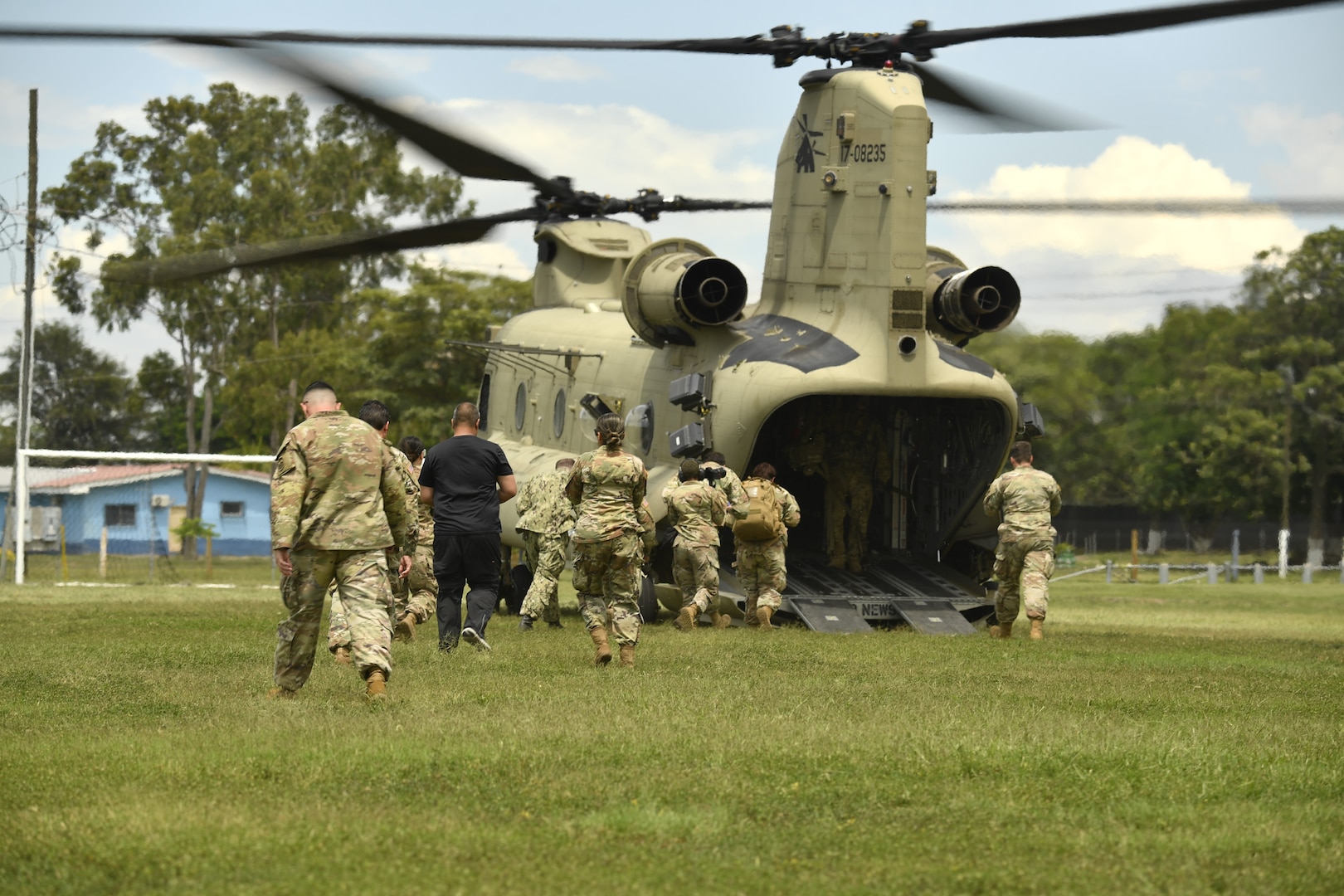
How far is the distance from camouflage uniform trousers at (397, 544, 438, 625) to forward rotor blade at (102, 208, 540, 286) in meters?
3.36

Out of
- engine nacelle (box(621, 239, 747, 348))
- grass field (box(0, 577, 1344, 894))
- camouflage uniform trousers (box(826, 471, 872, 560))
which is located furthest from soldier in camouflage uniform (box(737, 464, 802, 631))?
grass field (box(0, 577, 1344, 894))

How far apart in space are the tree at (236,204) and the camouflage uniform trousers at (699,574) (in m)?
37.1

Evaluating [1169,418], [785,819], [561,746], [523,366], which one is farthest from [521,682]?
[1169,418]

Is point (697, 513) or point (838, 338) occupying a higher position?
point (838, 338)

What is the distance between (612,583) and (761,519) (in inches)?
181

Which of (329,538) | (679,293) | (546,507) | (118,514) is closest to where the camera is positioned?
(329,538)

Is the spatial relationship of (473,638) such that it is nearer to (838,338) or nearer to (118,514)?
(838,338)

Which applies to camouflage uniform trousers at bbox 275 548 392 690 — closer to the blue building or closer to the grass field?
the grass field

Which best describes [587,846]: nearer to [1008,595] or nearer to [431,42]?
[431,42]

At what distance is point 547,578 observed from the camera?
56.0 feet

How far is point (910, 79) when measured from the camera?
57.9ft

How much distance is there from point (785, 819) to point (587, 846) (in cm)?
90

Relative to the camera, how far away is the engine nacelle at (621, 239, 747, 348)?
18125 mm

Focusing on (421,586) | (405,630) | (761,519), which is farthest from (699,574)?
(405,630)
